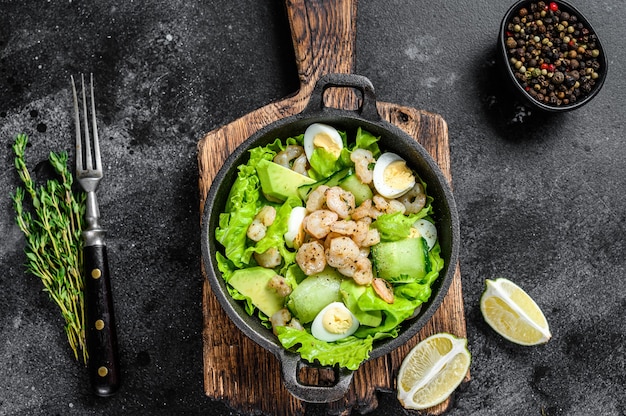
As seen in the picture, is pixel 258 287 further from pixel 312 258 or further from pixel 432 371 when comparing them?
pixel 432 371

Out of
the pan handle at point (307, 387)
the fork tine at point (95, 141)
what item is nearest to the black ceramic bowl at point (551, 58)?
the pan handle at point (307, 387)

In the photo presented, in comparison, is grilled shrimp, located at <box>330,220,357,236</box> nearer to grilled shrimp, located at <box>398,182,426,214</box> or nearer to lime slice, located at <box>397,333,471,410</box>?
grilled shrimp, located at <box>398,182,426,214</box>

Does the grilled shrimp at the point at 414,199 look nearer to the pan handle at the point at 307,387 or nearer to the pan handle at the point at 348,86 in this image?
the pan handle at the point at 348,86

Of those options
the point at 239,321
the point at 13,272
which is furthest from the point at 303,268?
the point at 13,272

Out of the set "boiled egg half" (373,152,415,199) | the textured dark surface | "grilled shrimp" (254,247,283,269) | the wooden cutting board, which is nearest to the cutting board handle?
the wooden cutting board

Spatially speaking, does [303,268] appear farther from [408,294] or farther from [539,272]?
[539,272]

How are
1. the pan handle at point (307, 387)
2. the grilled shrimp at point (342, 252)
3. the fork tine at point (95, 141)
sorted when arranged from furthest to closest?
the fork tine at point (95, 141) < the grilled shrimp at point (342, 252) < the pan handle at point (307, 387)
